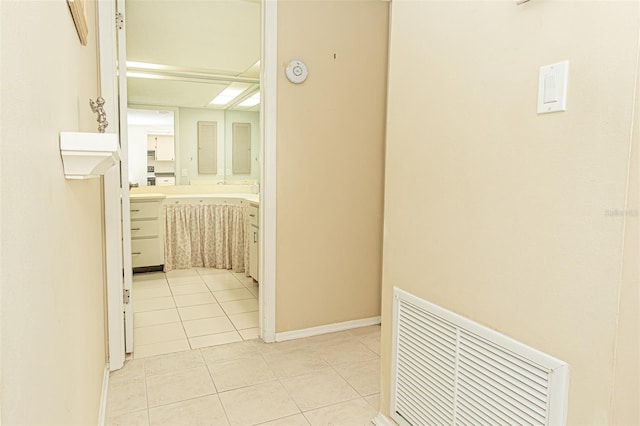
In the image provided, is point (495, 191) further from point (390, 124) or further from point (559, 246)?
point (390, 124)

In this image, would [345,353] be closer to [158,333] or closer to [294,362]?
[294,362]

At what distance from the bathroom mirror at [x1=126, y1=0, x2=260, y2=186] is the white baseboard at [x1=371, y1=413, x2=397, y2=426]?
8.29ft

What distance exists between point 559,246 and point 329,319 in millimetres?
2100

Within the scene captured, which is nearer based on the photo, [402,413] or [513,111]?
[513,111]

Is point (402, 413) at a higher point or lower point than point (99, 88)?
lower

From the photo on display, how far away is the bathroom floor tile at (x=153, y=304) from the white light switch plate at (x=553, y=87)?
3.17m

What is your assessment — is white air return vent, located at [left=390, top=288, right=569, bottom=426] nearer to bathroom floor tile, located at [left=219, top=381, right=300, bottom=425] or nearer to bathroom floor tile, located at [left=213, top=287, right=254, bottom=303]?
bathroom floor tile, located at [left=219, top=381, right=300, bottom=425]

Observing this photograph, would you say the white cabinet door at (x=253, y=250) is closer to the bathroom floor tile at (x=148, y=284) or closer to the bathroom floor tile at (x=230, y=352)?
the bathroom floor tile at (x=148, y=284)

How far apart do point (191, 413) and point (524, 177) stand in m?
1.72

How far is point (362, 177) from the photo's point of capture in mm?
3016

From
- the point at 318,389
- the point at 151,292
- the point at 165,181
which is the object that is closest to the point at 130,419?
the point at 318,389

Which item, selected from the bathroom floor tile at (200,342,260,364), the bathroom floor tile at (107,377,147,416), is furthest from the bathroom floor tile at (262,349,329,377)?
the bathroom floor tile at (107,377,147,416)

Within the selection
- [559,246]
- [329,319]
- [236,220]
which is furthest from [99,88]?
[236,220]

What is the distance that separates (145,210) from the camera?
4434 mm
